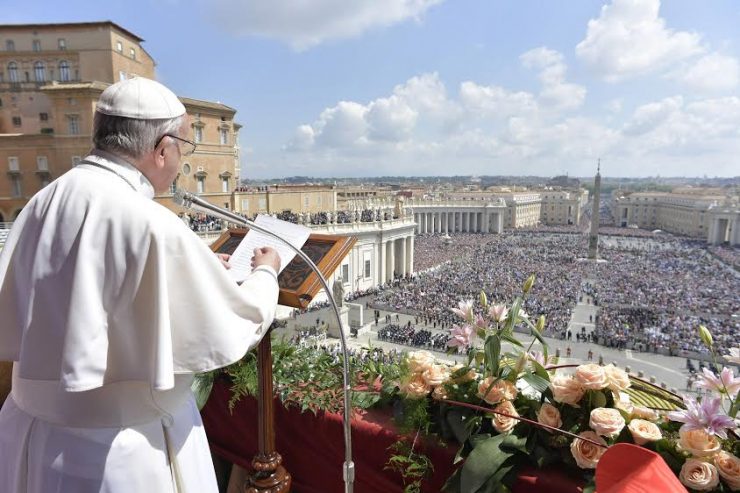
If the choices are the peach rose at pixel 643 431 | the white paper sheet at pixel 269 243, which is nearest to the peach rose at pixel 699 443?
the peach rose at pixel 643 431

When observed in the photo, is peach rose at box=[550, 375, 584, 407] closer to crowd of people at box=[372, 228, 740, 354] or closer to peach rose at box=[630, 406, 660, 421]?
peach rose at box=[630, 406, 660, 421]

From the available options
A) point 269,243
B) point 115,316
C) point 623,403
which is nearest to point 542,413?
point 623,403

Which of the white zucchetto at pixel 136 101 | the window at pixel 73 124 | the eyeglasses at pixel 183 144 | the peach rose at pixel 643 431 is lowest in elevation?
the peach rose at pixel 643 431

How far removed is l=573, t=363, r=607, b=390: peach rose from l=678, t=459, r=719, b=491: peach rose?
0.47 m

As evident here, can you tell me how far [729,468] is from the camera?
1.95m

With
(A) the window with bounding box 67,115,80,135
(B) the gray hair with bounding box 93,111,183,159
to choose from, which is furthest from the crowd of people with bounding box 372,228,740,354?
(A) the window with bounding box 67,115,80,135

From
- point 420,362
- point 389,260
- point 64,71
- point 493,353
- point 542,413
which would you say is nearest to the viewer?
point 542,413

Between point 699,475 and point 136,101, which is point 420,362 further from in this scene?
point 136,101

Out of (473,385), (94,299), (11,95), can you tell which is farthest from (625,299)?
(11,95)

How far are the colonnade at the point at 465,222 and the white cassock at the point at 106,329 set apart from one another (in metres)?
88.3

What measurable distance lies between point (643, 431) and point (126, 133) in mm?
2632

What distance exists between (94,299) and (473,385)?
7.16 feet

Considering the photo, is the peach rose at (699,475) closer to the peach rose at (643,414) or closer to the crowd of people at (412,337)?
the peach rose at (643,414)

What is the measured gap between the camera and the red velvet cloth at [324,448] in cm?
272
